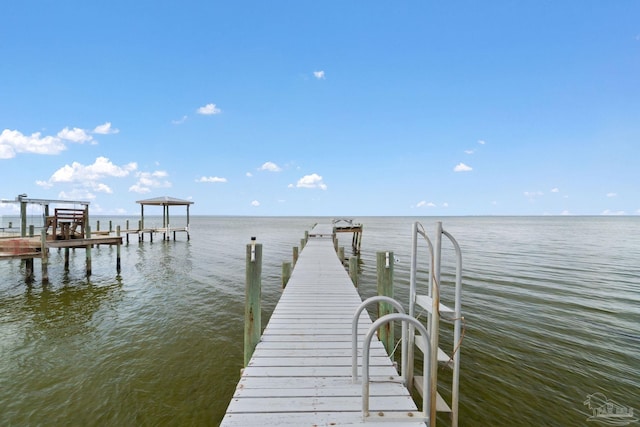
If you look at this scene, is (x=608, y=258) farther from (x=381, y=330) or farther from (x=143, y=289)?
(x=143, y=289)

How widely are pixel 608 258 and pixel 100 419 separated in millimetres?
28215

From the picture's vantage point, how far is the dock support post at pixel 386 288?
17.9 feet

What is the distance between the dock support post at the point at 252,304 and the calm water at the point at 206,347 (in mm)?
1511


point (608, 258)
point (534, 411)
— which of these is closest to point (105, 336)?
point (534, 411)

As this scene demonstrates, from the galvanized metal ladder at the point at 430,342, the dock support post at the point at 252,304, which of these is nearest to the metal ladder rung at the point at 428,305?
the galvanized metal ladder at the point at 430,342

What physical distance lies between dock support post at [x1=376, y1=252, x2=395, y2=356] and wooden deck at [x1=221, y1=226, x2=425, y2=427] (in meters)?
0.50

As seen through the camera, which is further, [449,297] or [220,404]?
[449,297]

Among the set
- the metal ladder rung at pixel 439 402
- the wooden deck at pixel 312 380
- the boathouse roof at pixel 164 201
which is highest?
the boathouse roof at pixel 164 201

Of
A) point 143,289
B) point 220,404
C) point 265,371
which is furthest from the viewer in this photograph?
point 143,289

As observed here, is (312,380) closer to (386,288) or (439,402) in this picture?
(439,402)

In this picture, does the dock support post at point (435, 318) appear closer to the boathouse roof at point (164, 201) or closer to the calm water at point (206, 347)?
the calm water at point (206, 347)

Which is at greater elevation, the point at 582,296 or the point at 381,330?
the point at 381,330

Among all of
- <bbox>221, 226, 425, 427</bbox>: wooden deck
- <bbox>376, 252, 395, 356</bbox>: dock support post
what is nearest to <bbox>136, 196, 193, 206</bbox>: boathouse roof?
<bbox>221, 226, 425, 427</bbox>: wooden deck

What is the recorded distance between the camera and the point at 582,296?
1055cm
